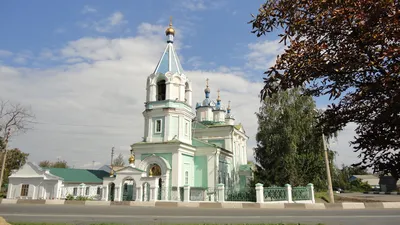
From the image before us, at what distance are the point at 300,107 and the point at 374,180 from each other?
6471 cm

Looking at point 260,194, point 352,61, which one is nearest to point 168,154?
point 260,194

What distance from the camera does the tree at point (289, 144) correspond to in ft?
77.9

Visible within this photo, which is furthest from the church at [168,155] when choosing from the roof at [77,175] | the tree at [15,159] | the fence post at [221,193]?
the tree at [15,159]

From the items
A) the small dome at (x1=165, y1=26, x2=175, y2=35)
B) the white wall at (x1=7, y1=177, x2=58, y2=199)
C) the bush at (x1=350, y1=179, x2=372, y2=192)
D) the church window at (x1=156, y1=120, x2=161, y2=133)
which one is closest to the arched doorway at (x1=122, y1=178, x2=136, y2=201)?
the church window at (x1=156, y1=120, x2=161, y2=133)

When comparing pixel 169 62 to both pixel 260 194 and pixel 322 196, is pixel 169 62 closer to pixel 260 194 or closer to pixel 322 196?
pixel 260 194

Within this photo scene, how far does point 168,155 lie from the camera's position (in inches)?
926

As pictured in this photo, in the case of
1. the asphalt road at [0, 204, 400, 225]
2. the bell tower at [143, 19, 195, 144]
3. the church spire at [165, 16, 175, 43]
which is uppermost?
the church spire at [165, 16, 175, 43]

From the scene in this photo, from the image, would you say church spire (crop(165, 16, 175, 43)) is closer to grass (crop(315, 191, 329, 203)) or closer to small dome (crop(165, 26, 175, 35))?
small dome (crop(165, 26, 175, 35))

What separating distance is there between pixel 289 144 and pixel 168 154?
31.7 ft

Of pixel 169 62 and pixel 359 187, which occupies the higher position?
pixel 169 62

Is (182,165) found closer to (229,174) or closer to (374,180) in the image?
(229,174)

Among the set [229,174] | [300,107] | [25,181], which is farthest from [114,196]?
[300,107]

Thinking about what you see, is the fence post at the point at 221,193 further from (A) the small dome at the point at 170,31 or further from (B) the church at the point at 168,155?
(A) the small dome at the point at 170,31

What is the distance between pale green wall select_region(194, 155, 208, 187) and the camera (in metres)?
25.4
